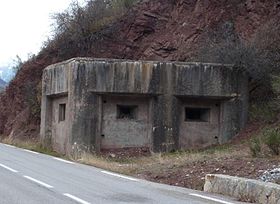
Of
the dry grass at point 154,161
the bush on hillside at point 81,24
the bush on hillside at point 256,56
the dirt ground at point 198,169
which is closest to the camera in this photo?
the dirt ground at point 198,169

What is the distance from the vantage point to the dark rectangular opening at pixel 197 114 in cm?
2530

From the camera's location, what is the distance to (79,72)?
2398cm

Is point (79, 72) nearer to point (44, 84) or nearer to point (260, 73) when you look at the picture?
point (44, 84)

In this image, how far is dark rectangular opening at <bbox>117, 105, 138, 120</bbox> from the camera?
2497 cm

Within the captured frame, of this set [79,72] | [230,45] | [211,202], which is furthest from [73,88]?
[211,202]

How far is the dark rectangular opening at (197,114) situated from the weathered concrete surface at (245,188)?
1209 centimetres

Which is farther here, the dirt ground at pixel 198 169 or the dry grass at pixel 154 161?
the dry grass at pixel 154 161

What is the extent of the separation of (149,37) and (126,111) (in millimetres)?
11927

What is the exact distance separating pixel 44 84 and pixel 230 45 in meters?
9.85

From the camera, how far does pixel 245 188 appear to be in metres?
11.7

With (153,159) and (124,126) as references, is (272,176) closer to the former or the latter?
(153,159)

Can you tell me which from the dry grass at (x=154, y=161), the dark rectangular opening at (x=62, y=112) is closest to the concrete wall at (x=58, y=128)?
the dark rectangular opening at (x=62, y=112)

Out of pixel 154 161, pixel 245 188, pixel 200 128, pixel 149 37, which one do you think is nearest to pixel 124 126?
pixel 200 128

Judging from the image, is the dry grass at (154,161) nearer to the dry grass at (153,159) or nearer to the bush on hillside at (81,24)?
the dry grass at (153,159)
